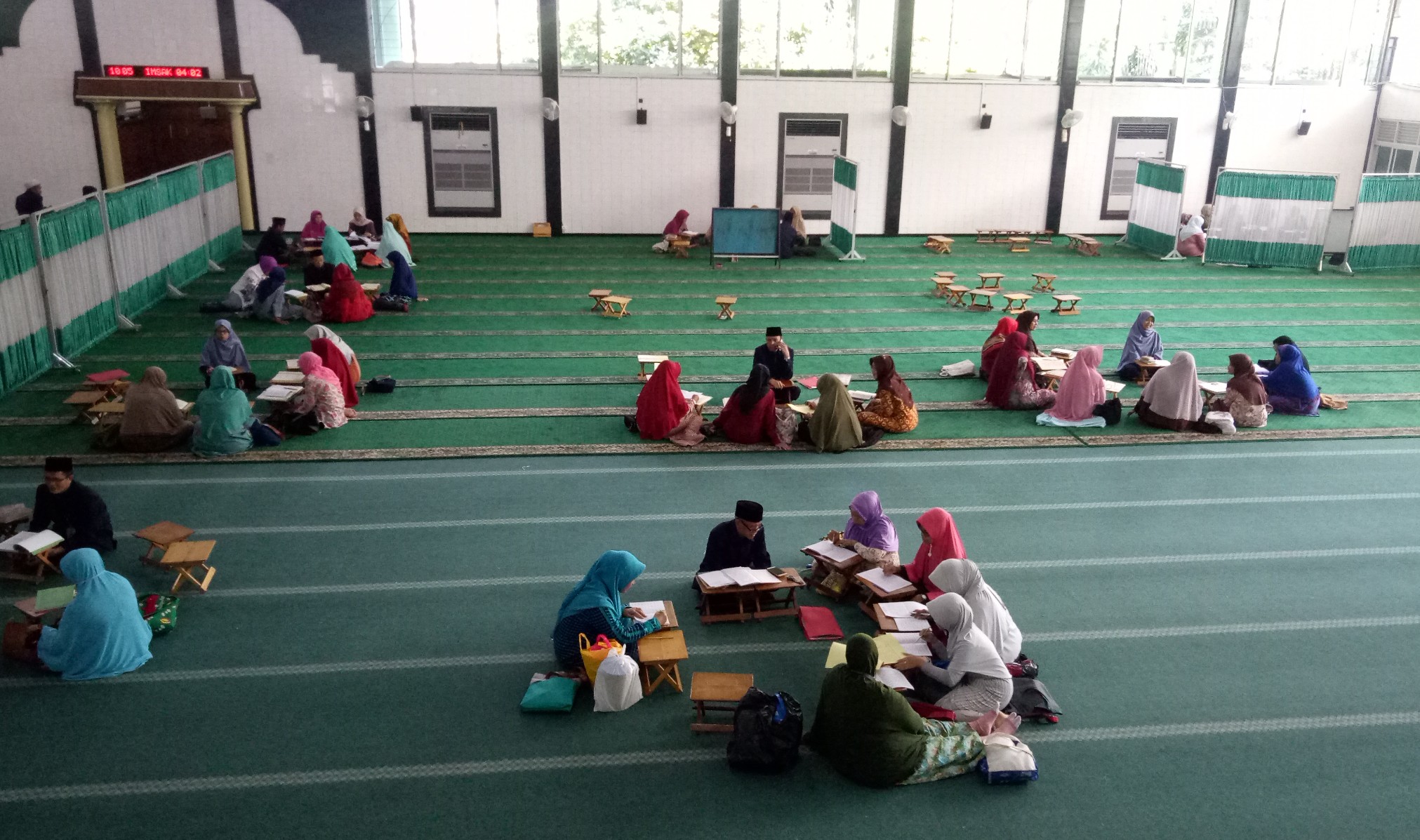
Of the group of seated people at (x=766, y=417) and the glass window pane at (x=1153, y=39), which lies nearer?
the group of seated people at (x=766, y=417)

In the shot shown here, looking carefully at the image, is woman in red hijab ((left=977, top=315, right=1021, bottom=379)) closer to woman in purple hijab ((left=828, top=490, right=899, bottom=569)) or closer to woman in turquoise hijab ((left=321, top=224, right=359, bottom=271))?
woman in purple hijab ((left=828, top=490, right=899, bottom=569))

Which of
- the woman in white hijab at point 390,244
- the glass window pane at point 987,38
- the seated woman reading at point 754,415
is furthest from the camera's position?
the glass window pane at point 987,38

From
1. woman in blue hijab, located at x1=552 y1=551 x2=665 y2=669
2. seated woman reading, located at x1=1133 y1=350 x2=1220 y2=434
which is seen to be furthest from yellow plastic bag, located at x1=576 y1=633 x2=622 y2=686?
seated woman reading, located at x1=1133 y1=350 x2=1220 y2=434

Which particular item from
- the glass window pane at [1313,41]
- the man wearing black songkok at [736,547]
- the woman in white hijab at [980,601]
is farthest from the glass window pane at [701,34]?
the woman in white hijab at [980,601]

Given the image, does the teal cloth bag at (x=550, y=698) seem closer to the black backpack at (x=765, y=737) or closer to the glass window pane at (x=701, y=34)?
the black backpack at (x=765, y=737)

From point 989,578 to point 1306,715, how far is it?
6.75ft

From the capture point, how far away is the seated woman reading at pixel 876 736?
511 centimetres

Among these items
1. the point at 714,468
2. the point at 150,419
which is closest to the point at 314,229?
the point at 150,419

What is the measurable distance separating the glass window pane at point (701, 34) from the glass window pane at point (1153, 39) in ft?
24.8

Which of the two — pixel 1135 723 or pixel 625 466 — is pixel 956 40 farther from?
pixel 1135 723

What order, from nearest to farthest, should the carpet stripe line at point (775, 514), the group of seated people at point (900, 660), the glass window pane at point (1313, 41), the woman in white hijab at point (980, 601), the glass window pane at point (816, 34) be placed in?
the group of seated people at point (900, 660)
the woman in white hijab at point (980, 601)
the carpet stripe line at point (775, 514)
the glass window pane at point (816, 34)
the glass window pane at point (1313, 41)

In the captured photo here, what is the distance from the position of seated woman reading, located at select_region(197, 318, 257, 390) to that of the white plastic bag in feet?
22.0

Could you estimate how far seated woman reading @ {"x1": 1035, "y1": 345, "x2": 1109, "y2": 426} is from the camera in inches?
402

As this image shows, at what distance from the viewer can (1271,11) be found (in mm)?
19906
